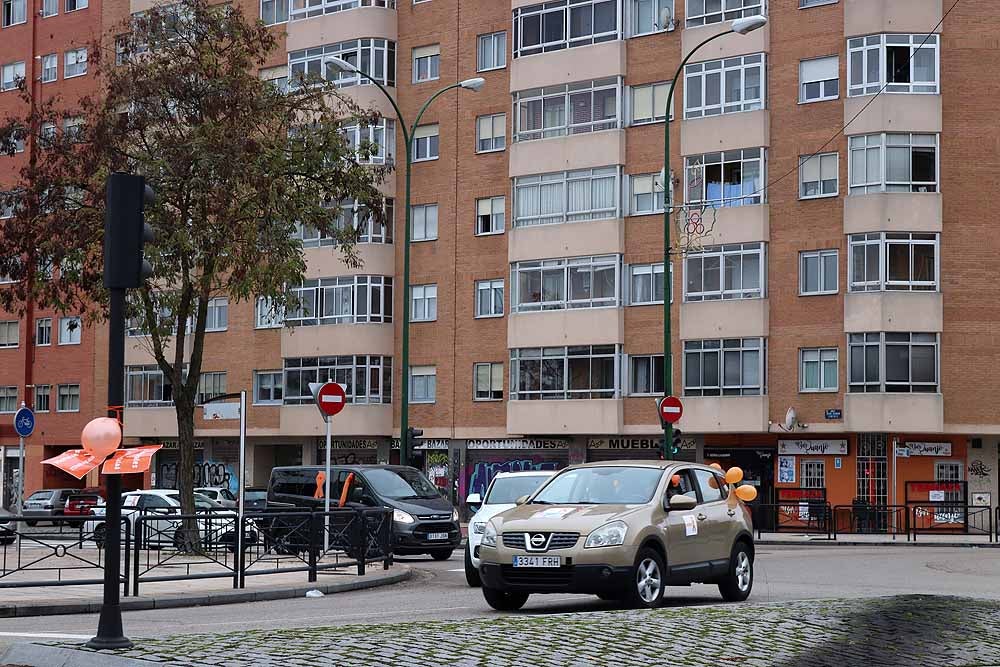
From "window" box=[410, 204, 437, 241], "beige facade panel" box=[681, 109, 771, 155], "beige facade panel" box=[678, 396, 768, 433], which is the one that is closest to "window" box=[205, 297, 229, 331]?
"window" box=[410, 204, 437, 241]

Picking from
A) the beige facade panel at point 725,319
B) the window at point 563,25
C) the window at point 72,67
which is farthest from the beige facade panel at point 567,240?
the window at point 72,67

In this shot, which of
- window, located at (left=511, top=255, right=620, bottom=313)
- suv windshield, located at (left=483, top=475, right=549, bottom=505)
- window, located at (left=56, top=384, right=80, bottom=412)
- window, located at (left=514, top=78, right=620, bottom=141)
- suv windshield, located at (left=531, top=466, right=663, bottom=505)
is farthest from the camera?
window, located at (left=56, top=384, right=80, bottom=412)

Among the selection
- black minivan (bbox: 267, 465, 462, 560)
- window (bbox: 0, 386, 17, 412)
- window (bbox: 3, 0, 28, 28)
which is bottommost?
black minivan (bbox: 267, 465, 462, 560)

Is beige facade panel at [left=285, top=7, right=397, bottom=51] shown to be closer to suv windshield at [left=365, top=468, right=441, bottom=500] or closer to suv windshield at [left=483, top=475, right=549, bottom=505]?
suv windshield at [left=365, top=468, right=441, bottom=500]

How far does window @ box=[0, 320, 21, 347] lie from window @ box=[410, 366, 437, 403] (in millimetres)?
21706

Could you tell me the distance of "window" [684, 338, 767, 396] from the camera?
149 feet

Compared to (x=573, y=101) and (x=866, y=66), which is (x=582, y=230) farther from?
(x=866, y=66)

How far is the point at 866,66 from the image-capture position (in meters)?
44.2

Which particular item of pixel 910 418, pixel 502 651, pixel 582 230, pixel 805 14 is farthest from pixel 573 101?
pixel 502 651

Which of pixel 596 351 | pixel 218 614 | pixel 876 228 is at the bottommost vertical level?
pixel 218 614

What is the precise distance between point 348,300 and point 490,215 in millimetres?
5747

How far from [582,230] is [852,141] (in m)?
8.90

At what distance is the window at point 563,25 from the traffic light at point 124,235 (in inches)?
1530

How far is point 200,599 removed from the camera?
19062 millimetres
